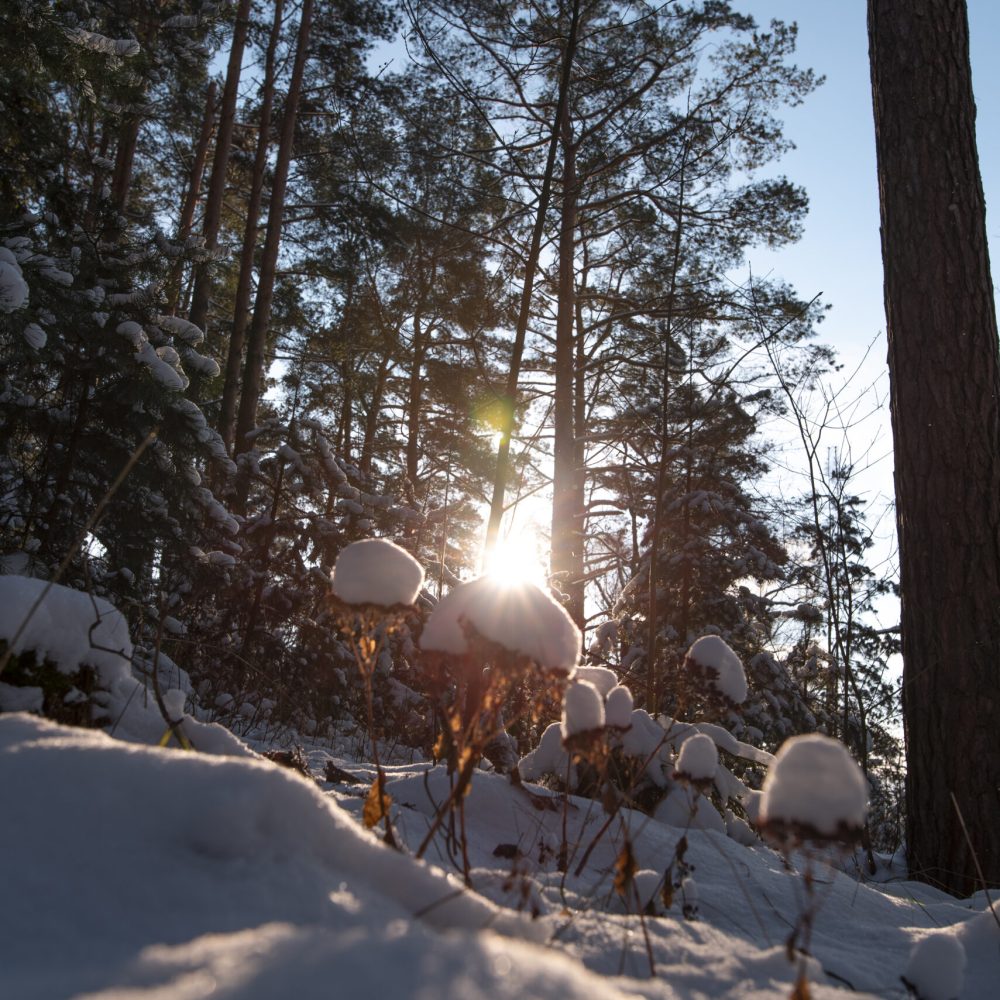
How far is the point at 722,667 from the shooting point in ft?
5.84

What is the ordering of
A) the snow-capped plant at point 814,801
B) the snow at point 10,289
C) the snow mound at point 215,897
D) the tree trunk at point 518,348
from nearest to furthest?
the snow mound at point 215,897
the snow-capped plant at point 814,801
the tree trunk at point 518,348
the snow at point 10,289

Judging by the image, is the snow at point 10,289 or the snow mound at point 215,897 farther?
the snow at point 10,289

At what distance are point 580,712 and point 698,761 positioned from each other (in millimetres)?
364

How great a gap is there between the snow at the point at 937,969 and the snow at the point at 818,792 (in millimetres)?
533

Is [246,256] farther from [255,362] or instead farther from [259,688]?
[259,688]

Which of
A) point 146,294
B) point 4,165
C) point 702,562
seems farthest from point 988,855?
point 4,165

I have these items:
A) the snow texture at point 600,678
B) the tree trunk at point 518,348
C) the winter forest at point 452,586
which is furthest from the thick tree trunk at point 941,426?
the snow texture at point 600,678

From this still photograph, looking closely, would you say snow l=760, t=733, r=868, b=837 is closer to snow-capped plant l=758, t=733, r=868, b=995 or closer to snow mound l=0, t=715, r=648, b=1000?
snow-capped plant l=758, t=733, r=868, b=995

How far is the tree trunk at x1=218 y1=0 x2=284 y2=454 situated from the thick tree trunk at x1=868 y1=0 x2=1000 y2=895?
8.36 m

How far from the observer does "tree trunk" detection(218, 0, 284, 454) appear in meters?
10.9

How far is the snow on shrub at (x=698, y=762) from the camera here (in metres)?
1.52

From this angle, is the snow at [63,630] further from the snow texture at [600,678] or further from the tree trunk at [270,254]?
the tree trunk at [270,254]

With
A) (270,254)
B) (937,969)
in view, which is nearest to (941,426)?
(937,969)

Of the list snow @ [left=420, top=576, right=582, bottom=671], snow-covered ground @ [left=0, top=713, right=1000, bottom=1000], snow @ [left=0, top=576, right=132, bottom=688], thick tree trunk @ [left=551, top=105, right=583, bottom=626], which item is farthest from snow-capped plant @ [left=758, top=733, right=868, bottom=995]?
thick tree trunk @ [left=551, top=105, right=583, bottom=626]
